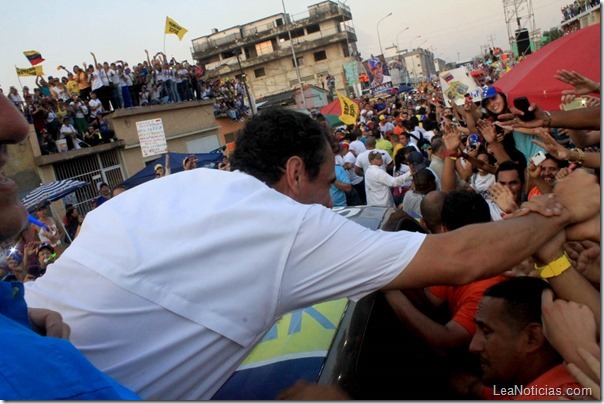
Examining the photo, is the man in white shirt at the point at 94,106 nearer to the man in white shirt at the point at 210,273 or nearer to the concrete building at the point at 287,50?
the man in white shirt at the point at 210,273

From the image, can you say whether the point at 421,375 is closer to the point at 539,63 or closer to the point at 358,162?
→ the point at 539,63

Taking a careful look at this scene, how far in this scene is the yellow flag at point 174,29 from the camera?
19.6 metres

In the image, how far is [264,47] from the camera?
67.4 meters

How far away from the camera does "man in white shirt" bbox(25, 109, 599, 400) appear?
1.44 metres

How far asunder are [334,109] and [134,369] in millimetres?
25895

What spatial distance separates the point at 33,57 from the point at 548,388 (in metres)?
17.5

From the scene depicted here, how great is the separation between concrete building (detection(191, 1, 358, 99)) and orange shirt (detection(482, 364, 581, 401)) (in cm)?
6045

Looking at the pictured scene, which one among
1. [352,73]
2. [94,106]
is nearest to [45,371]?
[94,106]

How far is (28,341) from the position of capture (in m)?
0.93

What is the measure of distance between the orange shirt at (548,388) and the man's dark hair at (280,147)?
1078 mm

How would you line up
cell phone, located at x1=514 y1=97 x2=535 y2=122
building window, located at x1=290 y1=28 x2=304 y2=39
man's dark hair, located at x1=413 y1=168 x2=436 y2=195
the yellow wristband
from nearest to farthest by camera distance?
the yellow wristband < cell phone, located at x1=514 y1=97 x2=535 y2=122 < man's dark hair, located at x1=413 y1=168 x2=436 y2=195 < building window, located at x1=290 y1=28 x2=304 y2=39

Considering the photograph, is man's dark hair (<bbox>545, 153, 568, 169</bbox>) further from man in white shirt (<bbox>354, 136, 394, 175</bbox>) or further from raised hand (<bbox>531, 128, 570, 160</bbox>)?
man in white shirt (<bbox>354, 136, 394, 175</bbox>)

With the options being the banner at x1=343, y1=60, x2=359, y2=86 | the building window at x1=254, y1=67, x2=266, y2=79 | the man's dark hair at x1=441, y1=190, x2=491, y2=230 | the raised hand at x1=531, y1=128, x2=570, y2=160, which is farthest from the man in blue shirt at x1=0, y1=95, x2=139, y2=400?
the building window at x1=254, y1=67, x2=266, y2=79

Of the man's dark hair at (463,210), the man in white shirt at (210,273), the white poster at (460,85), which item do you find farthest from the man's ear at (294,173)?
the white poster at (460,85)
